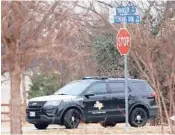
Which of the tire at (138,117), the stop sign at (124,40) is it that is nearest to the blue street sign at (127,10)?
the stop sign at (124,40)

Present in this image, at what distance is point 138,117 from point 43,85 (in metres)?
15.9

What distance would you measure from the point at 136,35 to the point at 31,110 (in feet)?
22.1

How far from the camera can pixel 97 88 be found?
2280cm

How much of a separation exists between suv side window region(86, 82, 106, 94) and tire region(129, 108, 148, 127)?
3.92 feet

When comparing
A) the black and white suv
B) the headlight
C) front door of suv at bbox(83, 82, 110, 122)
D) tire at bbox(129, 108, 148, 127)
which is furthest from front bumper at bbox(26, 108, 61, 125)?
tire at bbox(129, 108, 148, 127)

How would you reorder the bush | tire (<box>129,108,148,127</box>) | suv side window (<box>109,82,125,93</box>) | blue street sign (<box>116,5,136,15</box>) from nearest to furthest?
blue street sign (<box>116,5,136,15</box>) → tire (<box>129,108,148,127</box>) → suv side window (<box>109,82,125,93</box>) → the bush

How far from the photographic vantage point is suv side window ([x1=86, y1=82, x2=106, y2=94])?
74.1 feet

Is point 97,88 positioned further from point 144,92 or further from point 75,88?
point 144,92

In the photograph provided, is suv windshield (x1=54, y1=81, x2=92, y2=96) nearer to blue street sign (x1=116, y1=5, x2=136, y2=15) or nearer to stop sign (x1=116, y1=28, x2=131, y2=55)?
stop sign (x1=116, y1=28, x2=131, y2=55)

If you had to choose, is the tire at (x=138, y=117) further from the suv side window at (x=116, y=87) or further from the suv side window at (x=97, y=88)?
the suv side window at (x=97, y=88)

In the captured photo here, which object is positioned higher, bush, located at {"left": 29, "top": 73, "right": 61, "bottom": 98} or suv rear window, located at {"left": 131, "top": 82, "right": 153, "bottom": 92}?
bush, located at {"left": 29, "top": 73, "right": 61, "bottom": 98}

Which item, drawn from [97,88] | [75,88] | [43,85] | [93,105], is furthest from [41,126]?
[43,85]

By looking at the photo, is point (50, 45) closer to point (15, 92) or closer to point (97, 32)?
point (15, 92)

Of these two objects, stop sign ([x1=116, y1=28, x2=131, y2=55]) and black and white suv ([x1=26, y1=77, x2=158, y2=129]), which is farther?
black and white suv ([x1=26, y1=77, x2=158, y2=129])
